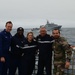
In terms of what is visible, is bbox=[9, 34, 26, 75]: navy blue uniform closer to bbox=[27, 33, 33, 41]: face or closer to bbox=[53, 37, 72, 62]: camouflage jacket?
bbox=[27, 33, 33, 41]: face

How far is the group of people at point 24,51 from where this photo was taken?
827cm

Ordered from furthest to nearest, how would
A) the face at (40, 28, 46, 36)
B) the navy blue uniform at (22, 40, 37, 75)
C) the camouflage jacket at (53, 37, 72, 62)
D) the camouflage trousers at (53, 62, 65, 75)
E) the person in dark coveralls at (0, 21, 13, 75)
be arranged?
the navy blue uniform at (22, 40, 37, 75) → the face at (40, 28, 46, 36) → the person in dark coveralls at (0, 21, 13, 75) → the camouflage trousers at (53, 62, 65, 75) → the camouflage jacket at (53, 37, 72, 62)

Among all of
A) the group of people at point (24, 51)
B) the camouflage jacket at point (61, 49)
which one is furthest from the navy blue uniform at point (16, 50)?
the camouflage jacket at point (61, 49)

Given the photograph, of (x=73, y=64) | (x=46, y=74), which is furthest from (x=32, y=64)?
(x=73, y=64)

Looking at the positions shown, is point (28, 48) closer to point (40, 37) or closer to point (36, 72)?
point (40, 37)

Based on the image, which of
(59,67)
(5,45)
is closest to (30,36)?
(5,45)

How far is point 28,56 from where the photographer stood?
852cm

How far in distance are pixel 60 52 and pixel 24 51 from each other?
3.69ft

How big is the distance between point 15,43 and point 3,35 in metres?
0.42

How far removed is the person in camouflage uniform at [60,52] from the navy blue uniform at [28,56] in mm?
746

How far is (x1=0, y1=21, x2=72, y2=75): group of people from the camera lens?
27.1ft

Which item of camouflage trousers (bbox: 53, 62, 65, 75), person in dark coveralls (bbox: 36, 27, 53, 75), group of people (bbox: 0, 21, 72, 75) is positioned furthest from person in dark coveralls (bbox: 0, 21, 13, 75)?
camouflage trousers (bbox: 53, 62, 65, 75)

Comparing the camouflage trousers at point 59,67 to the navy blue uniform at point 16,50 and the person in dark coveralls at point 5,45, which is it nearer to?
the navy blue uniform at point 16,50

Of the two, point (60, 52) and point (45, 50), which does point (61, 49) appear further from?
point (45, 50)
